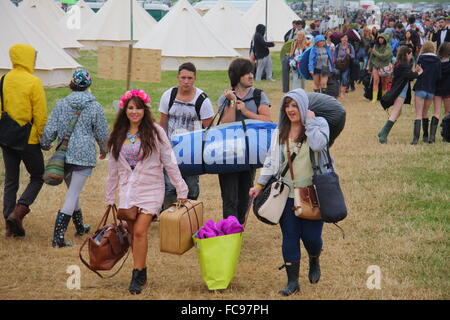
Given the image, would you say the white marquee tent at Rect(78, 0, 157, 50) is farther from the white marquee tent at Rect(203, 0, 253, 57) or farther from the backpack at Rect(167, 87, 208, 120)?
the backpack at Rect(167, 87, 208, 120)

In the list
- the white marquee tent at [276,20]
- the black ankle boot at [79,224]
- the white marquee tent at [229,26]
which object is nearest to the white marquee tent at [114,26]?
the white marquee tent at [229,26]

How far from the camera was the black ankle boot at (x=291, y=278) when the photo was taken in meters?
5.59

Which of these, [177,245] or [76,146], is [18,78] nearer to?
[76,146]

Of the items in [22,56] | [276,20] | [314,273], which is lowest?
[314,273]

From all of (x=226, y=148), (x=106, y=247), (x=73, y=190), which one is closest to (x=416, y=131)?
(x=226, y=148)

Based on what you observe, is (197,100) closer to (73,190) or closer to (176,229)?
(73,190)

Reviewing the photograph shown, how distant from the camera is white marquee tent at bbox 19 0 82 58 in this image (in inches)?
1109

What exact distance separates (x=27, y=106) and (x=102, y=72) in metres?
3.21

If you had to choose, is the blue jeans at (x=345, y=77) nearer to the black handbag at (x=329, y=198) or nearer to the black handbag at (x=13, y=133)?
the black handbag at (x=13, y=133)

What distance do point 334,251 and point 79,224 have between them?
2678 millimetres

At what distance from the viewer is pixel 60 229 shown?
7.12 m

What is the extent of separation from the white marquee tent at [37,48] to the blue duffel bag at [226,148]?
1418 centimetres

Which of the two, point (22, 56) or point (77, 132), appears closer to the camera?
point (77, 132)

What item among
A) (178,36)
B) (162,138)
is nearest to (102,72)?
(162,138)
